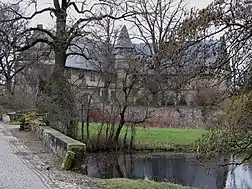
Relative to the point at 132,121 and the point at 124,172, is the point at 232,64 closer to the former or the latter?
the point at 124,172

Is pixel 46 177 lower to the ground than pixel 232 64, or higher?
lower

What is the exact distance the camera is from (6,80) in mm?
48406

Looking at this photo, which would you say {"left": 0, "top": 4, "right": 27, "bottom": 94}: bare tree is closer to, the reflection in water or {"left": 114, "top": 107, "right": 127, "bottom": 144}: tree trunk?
{"left": 114, "top": 107, "right": 127, "bottom": 144}: tree trunk

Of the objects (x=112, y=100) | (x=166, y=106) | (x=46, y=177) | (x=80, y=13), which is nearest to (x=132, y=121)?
(x=112, y=100)

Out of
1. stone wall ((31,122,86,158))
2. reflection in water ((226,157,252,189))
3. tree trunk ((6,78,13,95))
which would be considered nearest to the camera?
stone wall ((31,122,86,158))

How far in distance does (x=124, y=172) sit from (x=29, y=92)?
66.4ft

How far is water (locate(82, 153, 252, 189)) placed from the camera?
1817 centimetres

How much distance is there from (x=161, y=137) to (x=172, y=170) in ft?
31.3

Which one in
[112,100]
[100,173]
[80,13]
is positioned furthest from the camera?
[112,100]

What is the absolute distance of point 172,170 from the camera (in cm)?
2131

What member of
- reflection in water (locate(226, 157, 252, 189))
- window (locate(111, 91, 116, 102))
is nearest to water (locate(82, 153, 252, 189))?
reflection in water (locate(226, 157, 252, 189))

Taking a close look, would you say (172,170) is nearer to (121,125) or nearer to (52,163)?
(121,125)

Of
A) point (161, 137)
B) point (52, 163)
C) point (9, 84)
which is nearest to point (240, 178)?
point (52, 163)

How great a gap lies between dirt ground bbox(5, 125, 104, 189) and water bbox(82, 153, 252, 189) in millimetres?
1848
